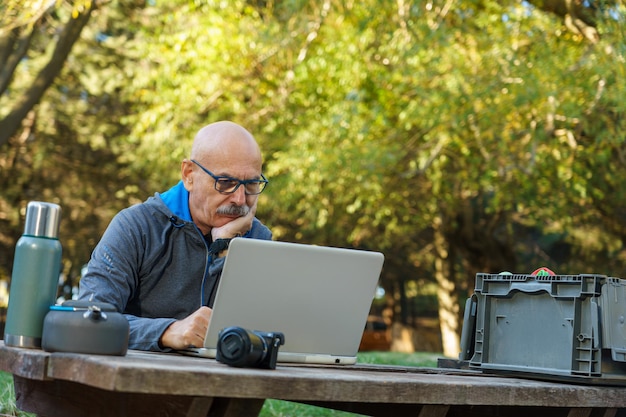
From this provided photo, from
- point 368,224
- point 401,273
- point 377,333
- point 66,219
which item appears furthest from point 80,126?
point 377,333

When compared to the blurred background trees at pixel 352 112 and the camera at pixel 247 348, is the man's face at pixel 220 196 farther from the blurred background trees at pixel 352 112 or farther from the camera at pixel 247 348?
the blurred background trees at pixel 352 112

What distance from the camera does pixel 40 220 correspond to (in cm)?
268

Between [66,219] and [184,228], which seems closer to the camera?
[184,228]

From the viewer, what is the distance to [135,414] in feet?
8.36

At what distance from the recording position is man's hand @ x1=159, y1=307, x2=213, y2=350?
10.4 feet

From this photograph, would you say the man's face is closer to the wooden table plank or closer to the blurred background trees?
the wooden table plank

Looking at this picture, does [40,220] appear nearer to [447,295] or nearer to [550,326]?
[550,326]

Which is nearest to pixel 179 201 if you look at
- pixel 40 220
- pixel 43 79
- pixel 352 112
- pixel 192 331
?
pixel 192 331

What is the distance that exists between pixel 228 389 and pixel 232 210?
1759 mm

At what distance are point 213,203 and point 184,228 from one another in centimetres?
16

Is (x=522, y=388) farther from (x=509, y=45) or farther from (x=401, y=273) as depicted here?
(x=401, y=273)

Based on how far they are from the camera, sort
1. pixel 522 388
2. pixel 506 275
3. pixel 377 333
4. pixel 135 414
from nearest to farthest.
Result: pixel 135 414 < pixel 522 388 < pixel 506 275 < pixel 377 333

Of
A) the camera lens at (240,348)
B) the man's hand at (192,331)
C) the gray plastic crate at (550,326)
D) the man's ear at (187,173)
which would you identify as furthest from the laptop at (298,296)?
the man's ear at (187,173)

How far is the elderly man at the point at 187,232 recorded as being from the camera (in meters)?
3.73
